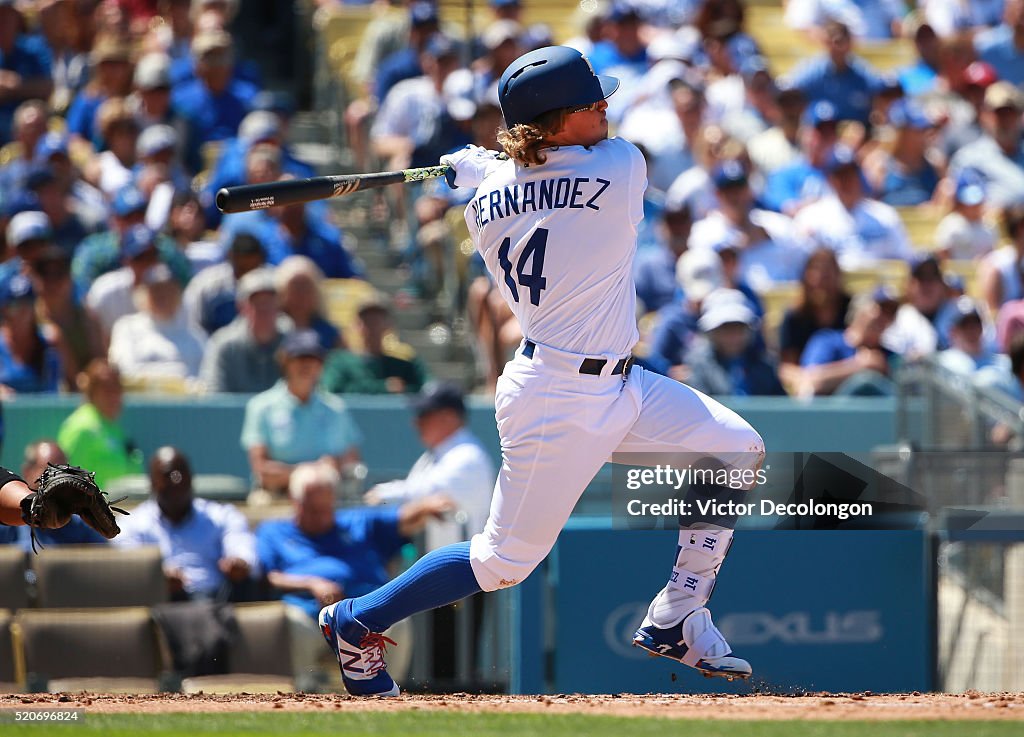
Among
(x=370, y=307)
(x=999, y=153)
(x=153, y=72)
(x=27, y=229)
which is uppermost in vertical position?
(x=153, y=72)

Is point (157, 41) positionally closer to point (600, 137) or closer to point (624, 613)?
point (624, 613)

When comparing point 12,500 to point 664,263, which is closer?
point 12,500

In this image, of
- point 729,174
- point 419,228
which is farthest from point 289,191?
point 729,174

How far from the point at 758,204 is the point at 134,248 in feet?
14.4

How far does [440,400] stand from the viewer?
8570mm

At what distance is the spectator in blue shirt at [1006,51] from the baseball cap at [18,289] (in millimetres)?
8352

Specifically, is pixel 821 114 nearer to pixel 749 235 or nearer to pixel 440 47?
pixel 749 235

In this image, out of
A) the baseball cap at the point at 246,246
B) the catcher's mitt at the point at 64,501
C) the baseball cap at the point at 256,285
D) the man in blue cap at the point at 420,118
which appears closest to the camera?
the catcher's mitt at the point at 64,501

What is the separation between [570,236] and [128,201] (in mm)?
6176

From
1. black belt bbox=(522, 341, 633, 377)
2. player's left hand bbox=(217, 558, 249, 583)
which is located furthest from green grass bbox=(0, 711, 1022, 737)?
Answer: player's left hand bbox=(217, 558, 249, 583)

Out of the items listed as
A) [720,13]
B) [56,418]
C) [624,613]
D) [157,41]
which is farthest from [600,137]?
[720,13]

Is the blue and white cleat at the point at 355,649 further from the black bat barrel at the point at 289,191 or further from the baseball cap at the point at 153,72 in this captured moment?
the baseball cap at the point at 153,72

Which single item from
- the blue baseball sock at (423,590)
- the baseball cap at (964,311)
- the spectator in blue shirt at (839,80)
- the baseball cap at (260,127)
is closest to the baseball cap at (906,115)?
the spectator in blue shirt at (839,80)

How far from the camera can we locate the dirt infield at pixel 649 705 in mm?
5320
